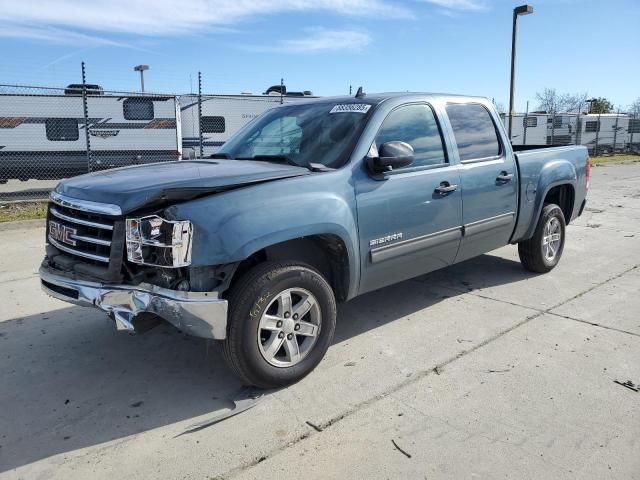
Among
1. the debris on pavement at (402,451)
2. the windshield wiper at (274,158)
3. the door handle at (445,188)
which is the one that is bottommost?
the debris on pavement at (402,451)

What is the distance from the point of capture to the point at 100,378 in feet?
11.9

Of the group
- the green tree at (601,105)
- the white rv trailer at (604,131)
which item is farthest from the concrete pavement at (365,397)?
the green tree at (601,105)

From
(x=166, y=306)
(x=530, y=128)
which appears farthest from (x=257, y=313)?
(x=530, y=128)

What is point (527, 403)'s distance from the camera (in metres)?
3.21

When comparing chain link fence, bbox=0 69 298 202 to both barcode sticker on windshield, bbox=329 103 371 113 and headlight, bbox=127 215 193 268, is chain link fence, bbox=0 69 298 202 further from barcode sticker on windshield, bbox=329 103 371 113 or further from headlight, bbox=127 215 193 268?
headlight, bbox=127 215 193 268

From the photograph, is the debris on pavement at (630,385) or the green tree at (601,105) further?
the green tree at (601,105)

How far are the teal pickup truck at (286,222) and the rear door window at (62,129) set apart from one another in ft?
40.7

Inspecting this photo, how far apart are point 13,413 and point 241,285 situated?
1584 millimetres

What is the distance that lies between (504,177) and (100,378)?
3804mm

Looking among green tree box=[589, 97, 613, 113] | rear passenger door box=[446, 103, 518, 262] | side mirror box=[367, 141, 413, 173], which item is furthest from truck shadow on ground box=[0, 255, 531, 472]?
green tree box=[589, 97, 613, 113]

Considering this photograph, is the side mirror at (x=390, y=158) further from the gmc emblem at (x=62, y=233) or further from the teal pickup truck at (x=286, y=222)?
the gmc emblem at (x=62, y=233)

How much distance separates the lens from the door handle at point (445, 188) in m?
4.27

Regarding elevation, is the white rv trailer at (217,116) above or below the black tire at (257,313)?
above

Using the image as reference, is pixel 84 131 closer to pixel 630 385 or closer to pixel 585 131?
pixel 630 385
